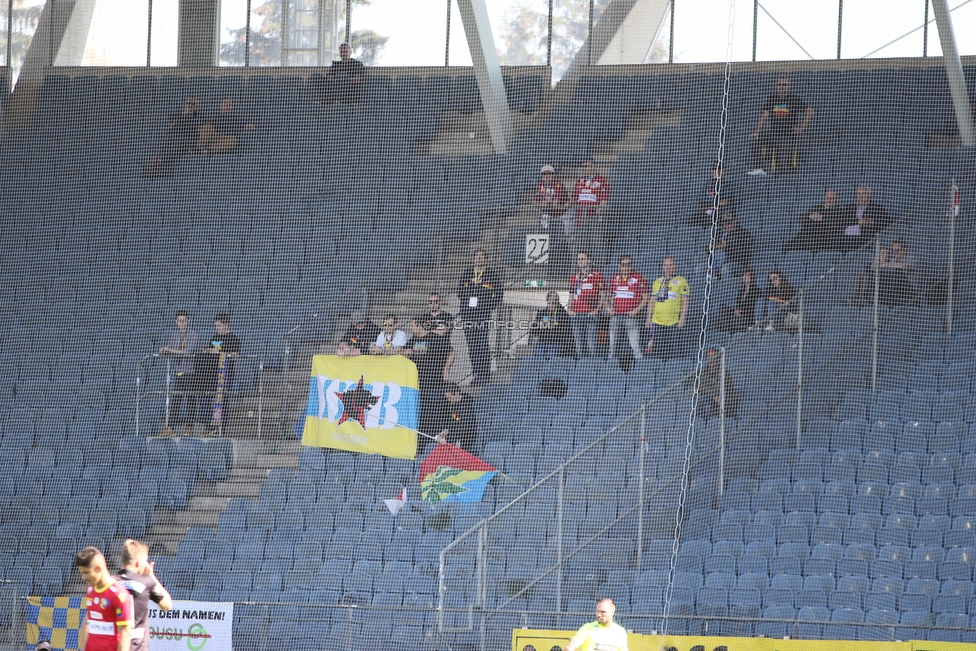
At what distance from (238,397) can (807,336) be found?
5.48m

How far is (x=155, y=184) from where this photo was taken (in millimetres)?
14383

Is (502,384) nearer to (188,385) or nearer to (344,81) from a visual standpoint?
(188,385)

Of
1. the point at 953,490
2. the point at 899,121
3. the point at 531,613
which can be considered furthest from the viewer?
the point at 899,121

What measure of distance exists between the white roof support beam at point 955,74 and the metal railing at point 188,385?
735cm

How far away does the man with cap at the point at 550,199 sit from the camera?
1301cm

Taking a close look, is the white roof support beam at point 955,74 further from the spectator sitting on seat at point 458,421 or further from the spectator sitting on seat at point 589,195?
the spectator sitting on seat at point 458,421

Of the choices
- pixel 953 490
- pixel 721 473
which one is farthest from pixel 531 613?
pixel 953 490

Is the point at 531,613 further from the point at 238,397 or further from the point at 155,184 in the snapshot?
the point at 155,184

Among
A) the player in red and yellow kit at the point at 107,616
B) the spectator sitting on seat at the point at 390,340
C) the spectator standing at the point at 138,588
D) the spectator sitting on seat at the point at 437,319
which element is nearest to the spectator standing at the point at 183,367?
the spectator sitting on seat at the point at 390,340

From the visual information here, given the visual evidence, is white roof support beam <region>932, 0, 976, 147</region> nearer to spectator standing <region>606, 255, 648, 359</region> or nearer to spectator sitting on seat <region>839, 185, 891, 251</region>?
spectator sitting on seat <region>839, 185, 891, 251</region>

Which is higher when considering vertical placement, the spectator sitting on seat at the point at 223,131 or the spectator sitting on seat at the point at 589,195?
the spectator sitting on seat at the point at 223,131

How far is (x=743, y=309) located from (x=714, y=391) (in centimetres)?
116

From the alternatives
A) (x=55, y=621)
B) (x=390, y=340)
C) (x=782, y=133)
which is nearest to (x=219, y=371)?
(x=390, y=340)

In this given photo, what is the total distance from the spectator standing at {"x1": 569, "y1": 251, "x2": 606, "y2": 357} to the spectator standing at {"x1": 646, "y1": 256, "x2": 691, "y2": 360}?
0.51m
